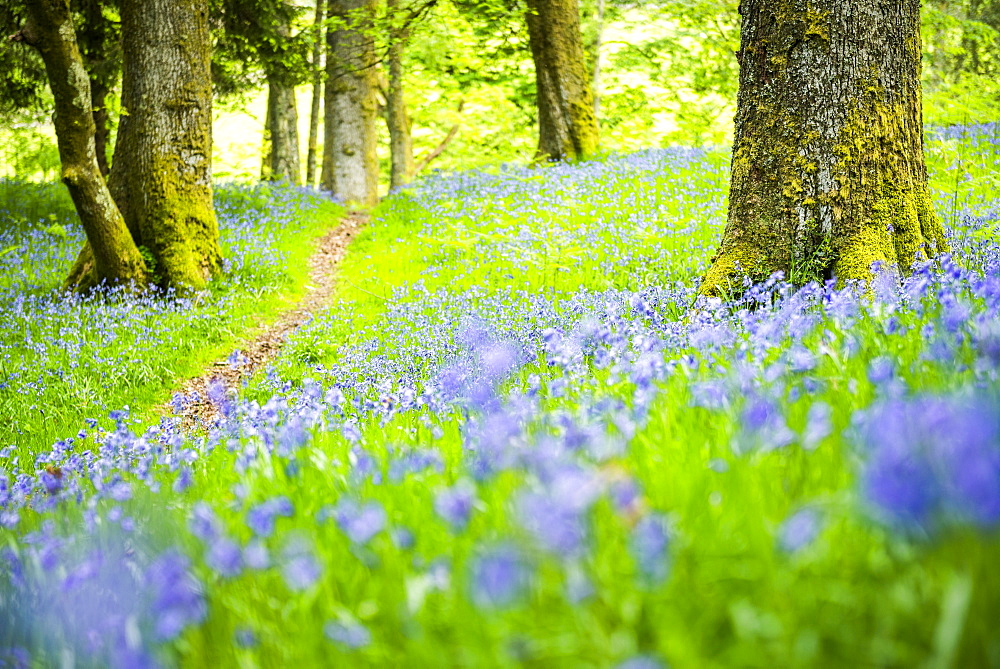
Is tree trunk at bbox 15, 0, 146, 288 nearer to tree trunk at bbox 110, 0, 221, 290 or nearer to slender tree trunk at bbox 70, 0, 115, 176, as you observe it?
tree trunk at bbox 110, 0, 221, 290

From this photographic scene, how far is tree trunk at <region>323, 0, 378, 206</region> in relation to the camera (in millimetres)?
14102

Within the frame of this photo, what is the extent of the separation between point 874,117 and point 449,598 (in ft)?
13.2

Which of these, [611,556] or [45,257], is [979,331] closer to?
[611,556]

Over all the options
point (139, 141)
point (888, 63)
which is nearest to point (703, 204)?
point (888, 63)

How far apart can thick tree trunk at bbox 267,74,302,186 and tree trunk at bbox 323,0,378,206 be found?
136 inches

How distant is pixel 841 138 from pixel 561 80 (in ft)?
36.2

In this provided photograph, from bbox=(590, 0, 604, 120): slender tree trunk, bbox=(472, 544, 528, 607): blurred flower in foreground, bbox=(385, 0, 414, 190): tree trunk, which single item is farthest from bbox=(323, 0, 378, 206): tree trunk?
bbox=(472, 544, 528, 607): blurred flower in foreground

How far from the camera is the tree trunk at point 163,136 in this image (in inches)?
333

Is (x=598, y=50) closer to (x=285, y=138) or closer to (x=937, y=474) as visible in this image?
(x=285, y=138)

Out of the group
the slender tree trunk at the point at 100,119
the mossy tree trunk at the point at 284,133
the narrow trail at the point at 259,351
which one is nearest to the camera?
the narrow trail at the point at 259,351

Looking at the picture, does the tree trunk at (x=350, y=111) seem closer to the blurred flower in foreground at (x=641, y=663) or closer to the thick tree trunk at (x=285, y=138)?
the thick tree trunk at (x=285, y=138)

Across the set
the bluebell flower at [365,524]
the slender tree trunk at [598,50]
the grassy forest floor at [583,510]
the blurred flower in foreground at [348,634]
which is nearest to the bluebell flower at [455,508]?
the grassy forest floor at [583,510]

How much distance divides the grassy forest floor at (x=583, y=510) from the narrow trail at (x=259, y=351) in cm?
68

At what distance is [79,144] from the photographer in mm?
7375
